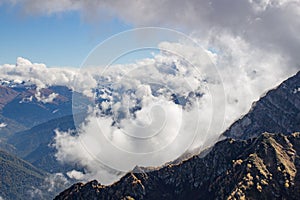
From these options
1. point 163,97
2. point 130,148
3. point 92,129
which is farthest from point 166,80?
point 130,148

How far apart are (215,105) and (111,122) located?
32.3 meters

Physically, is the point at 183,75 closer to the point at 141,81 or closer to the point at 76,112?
the point at 141,81

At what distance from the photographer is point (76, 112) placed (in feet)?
317

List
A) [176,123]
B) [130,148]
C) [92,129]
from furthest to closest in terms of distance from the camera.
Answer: [130,148] → [176,123] → [92,129]

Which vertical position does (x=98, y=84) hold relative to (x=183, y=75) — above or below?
below

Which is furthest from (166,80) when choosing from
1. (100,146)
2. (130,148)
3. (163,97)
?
(130,148)

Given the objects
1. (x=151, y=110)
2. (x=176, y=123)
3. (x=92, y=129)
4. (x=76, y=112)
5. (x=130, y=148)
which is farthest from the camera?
(x=130, y=148)

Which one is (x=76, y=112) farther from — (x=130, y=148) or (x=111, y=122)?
(x=130, y=148)

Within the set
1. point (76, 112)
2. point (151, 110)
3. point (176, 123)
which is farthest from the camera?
point (176, 123)

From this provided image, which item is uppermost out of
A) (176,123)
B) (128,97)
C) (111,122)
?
(176,123)

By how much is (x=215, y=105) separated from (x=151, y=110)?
60.7 feet

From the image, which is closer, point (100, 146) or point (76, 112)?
point (76, 112)

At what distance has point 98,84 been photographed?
4742 inches

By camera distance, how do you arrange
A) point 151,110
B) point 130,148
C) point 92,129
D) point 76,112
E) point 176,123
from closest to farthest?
point 76,112
point 151,110
point 92,129
point 176,123
point 130,148
